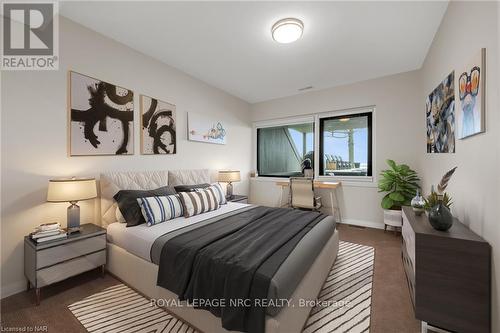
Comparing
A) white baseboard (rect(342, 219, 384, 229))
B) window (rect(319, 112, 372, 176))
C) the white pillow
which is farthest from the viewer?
window (rect(319, 112, 372, 176))

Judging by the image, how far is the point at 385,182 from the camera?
3.39 metres

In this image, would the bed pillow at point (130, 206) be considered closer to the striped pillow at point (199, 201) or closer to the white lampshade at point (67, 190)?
the white lampshade at point (67, 190)

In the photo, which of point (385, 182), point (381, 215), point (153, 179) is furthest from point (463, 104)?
point (153, 179)

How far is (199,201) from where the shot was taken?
107 inches

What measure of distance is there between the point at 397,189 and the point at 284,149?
2524 millimetres

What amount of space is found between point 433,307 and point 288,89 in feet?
12.9

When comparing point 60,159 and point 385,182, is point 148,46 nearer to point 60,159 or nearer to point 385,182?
point 60,159

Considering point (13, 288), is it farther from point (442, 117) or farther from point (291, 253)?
point (442, 117)

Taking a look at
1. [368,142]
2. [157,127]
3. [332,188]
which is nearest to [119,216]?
[157,127]

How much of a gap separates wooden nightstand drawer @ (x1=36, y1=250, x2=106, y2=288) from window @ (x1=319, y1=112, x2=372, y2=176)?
13.1 feet

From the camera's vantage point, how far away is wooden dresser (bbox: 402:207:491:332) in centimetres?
130

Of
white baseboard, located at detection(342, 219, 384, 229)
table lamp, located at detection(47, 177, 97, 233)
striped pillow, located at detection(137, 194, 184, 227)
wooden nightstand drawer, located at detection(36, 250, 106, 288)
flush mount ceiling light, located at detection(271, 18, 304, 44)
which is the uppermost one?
flush mount ceiling light, located at detection(271, 18, 304, 44)

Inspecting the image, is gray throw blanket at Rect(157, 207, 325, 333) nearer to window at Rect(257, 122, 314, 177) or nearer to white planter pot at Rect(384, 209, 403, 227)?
white planter pot at Rect(384, 209, 403, 227)

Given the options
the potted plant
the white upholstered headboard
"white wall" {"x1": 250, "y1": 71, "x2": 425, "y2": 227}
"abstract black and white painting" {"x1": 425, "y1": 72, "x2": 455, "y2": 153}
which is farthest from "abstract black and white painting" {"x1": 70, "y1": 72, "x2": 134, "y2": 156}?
the potted plant
